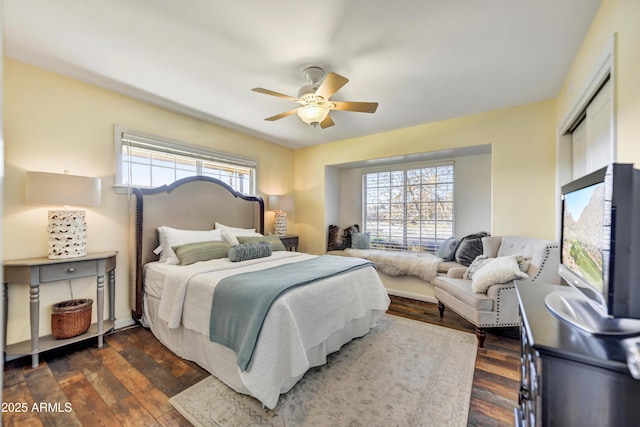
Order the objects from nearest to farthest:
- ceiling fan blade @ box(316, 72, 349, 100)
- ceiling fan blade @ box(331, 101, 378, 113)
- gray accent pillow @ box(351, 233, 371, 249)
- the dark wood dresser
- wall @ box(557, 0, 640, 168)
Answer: the dark wood dresser < wall @ box(557, 0, 640, 168) < ceiling fan blade @ box(316, 72, 349, 100) < ceiling fan blade @ box(331, 101, 378, 113) < gray accent pillow @ box(351, 233, 371, 249)

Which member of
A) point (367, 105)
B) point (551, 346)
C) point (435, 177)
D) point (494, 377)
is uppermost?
point (367, 105)

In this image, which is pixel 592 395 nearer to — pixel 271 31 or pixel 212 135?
pixel 271 31

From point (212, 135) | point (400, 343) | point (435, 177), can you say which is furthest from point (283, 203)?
point (400, 343)

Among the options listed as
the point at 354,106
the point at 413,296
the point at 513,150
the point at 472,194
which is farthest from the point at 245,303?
the point at 472,194

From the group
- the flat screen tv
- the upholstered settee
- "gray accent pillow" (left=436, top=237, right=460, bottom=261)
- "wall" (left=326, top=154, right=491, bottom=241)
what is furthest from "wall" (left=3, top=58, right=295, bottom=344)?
"wall" (left=326, top=154, right=491, bottom=241)

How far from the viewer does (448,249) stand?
13.0 feet

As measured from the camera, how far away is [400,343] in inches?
106

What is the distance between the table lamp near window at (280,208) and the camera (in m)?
4.62

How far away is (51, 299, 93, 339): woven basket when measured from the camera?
7.99 feet

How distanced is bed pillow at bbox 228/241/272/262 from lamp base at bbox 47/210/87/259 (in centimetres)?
130

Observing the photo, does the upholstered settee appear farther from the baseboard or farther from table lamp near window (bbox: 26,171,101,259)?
table lamp near window (bbox: 26,171,101,259)

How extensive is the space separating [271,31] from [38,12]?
1.54 meters

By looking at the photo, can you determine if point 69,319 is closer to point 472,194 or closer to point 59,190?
point 59,190

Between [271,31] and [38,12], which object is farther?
[271,31]
